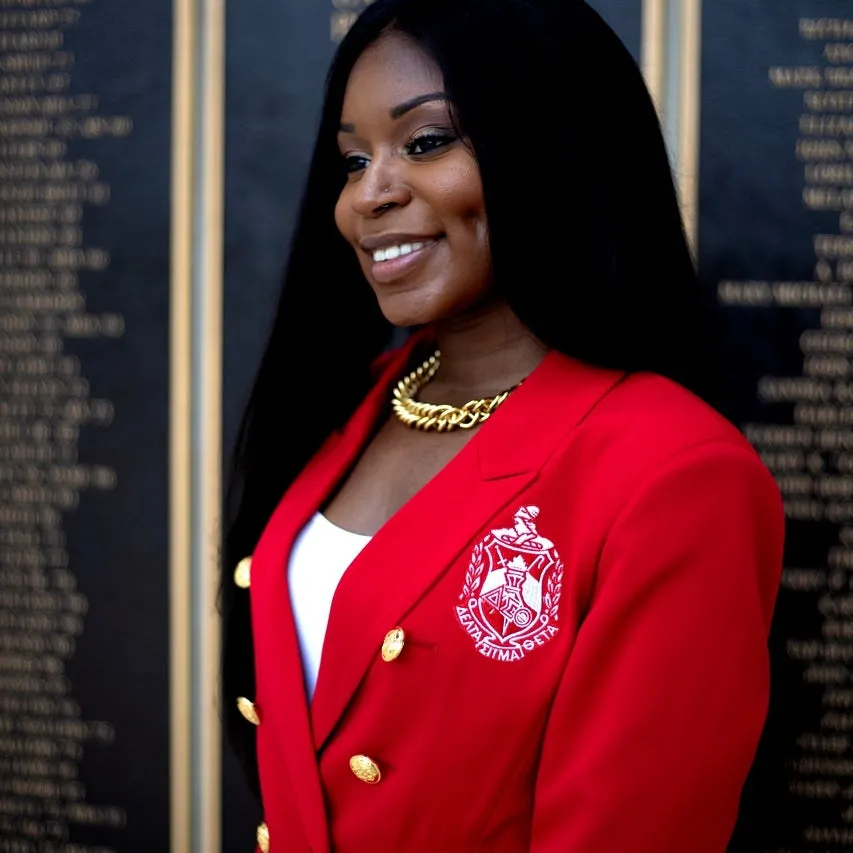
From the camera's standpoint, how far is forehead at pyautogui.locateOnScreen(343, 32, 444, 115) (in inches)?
33.8

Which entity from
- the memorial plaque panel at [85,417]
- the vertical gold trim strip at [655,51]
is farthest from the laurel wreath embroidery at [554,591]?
the memorial plaque panel at [85,417]

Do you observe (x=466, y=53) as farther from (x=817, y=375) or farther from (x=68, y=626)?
Result: (x=68, y=626)

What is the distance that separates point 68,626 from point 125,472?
28 cm

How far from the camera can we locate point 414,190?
875 millimetres

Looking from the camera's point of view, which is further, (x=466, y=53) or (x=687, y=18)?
(x=687, y=18)

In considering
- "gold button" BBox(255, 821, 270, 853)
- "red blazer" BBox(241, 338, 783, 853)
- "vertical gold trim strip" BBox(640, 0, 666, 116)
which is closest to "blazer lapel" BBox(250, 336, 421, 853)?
"red blazer" BBox(241, 338, 783, 853)

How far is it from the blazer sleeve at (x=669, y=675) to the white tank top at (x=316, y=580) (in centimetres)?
29

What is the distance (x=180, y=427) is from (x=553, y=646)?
922 millimetres

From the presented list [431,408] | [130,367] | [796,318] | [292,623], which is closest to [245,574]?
[292,623]

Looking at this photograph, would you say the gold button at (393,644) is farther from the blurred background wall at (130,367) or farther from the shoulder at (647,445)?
the blurred background wall at (130,367)

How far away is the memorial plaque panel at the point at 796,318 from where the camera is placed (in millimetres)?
1267

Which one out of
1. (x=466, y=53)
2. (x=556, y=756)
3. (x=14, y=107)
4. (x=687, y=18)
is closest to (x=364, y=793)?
(x=556, y=756)

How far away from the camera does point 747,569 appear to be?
2.35ft

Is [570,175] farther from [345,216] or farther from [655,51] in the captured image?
[655,51]
